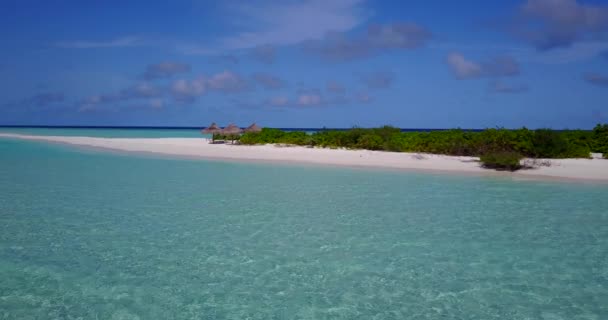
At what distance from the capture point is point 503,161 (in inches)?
744

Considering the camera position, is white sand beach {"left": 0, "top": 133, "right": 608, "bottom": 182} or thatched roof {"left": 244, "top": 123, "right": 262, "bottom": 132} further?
thatched roof {"left": 244, "top": 123, "right": 262, "bottom": 132}

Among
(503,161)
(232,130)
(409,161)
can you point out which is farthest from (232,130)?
(503,161)

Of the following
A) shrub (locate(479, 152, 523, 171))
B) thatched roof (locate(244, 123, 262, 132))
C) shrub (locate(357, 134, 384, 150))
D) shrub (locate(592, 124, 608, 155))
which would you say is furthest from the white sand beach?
thatched roof (locate(244, 123, 262, 132))

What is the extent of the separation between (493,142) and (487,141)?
306 millimetres

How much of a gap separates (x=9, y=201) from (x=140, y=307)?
25.9 feet

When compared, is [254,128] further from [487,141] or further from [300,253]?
[300,253]

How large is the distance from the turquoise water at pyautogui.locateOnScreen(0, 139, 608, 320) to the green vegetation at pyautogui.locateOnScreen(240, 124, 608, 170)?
9090 mm

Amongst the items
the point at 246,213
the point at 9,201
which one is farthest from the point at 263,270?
the point at 9,201

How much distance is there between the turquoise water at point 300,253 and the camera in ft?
16.9

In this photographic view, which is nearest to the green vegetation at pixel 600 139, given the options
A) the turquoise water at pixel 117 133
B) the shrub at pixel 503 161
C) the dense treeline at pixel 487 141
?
the dense treeline at pixel 487 141

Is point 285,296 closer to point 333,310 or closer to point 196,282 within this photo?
point 333,310

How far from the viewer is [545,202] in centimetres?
1179

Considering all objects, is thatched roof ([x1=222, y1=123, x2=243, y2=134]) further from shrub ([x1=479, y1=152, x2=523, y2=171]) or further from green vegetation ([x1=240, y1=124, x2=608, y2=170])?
shrub ([x1=479, y1=152, x2=523, y2=171])

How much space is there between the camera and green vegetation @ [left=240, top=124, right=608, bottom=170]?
71.2ft
